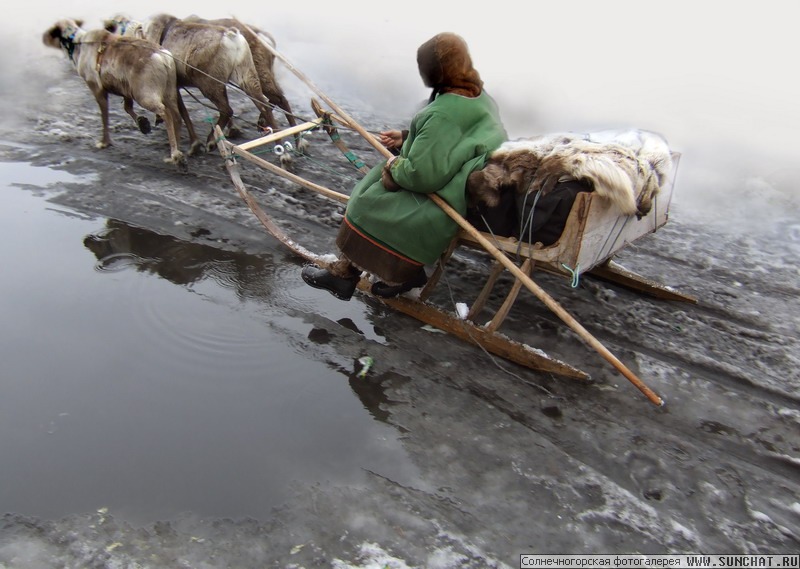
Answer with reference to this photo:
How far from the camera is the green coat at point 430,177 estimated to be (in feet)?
11.4

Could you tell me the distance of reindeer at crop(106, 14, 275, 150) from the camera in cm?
663

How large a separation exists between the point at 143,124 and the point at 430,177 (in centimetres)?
481

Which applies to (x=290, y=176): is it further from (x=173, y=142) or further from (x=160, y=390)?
(x=173, y=142)

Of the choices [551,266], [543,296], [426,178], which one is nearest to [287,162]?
[426,178]

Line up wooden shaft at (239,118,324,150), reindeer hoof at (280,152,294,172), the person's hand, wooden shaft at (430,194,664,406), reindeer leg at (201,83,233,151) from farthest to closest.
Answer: reindeer leg at (201,83,233,151)
reindeer hoof at (280,152,294,172)
wooden shaft at (239,118,324,150)
the person's hand
wooden shaft at (430,194,664,406)

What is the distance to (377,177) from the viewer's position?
13.2 ft

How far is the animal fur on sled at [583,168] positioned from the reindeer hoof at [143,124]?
4.88 m

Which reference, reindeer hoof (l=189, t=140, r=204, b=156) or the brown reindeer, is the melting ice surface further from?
the brown reindeer

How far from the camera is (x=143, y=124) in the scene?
6.92m

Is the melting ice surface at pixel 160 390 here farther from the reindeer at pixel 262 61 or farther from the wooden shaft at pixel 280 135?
the reindeer at pixel 262 61

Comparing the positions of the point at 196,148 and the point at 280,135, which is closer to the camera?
the point at 280,135

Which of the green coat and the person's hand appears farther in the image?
the person's hand

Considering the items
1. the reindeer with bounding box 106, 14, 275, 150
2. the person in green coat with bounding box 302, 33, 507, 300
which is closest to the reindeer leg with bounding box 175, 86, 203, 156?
the reindeer with bounding box 106, 14, 275, 150

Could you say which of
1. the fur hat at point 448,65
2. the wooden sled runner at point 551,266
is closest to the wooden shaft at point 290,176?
the wooden sled runner at point 551,266
